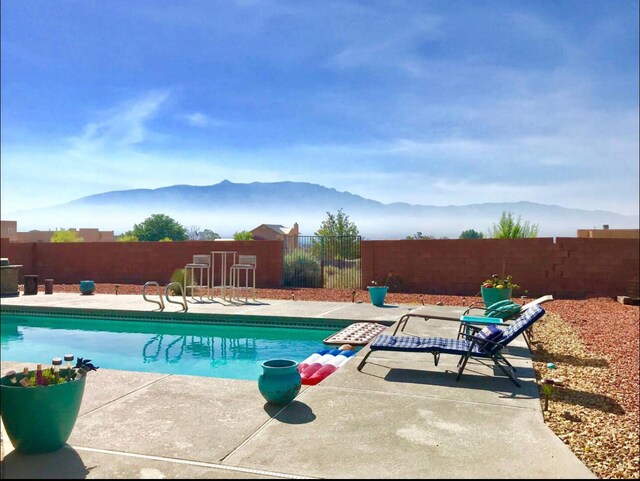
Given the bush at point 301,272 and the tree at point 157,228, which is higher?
the tree at point 157,228

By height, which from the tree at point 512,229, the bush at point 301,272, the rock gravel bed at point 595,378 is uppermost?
the tree at point 512,229

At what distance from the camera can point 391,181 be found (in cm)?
5731

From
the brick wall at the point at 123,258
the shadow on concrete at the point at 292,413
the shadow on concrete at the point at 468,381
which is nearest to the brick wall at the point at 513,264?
the brick wall at the point at 123,258

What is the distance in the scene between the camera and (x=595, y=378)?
16.8ft

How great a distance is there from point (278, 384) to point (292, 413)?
0.80 feet

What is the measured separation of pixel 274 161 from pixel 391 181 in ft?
54.8

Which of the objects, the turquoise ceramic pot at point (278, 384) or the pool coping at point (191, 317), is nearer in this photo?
the turquoise ceramic pot at point (278, 384)

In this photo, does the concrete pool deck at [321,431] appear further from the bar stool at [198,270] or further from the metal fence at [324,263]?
the metal fence at [324,263]

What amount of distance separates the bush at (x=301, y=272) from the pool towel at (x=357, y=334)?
19.5 feet

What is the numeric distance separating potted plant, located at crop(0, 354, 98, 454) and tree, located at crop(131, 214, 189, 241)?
137 ft

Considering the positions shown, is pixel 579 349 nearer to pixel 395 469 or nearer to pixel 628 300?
pixel 395 469

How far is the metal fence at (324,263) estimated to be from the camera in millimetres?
14164

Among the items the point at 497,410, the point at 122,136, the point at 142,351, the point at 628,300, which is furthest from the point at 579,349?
the point at 122,136

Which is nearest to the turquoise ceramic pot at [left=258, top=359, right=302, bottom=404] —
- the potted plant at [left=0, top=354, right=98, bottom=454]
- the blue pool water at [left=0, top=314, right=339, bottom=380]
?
the potted plant at [left=0, top=354, right=98, bottom=454]
